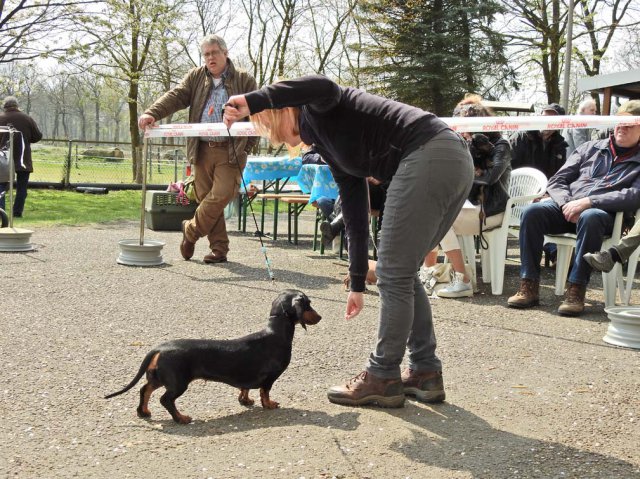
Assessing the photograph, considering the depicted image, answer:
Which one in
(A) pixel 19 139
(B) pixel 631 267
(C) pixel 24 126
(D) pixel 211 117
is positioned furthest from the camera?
(C) pixel 24 126

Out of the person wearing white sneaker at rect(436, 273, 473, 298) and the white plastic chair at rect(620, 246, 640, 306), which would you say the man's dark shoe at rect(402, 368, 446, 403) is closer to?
the white plastic chair at rect(620, 246, 640, 306)

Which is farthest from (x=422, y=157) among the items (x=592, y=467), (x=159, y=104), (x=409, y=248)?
(x=159, y=104)

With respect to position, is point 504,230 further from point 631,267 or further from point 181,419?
point 181,419

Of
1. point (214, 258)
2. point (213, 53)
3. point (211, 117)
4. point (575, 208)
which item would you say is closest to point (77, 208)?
point (214, 258)

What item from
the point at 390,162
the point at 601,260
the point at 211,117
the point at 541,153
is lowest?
the point at 601,260

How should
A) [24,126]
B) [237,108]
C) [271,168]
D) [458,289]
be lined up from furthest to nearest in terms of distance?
[24,126], [271,168], [458,289], [237,108]

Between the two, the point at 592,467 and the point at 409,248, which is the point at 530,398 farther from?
the point at 409,248

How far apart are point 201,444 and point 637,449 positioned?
1.77 metres

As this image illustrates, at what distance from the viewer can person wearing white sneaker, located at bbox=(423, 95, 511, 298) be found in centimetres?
657

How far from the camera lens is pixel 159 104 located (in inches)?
299

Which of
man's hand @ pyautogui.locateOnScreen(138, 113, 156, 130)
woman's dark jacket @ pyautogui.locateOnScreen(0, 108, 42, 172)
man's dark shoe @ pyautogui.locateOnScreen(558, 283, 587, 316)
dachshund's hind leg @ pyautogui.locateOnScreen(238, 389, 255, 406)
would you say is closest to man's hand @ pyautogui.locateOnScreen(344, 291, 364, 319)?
dachshund's hind leg @ pyautogui.locateOnScreen(238, 389, 255, 406)

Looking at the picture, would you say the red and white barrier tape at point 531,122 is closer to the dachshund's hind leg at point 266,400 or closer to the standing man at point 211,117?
the standing man at point 211,117

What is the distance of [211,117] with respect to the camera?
7742 mm

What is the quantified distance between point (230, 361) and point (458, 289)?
357 cm
